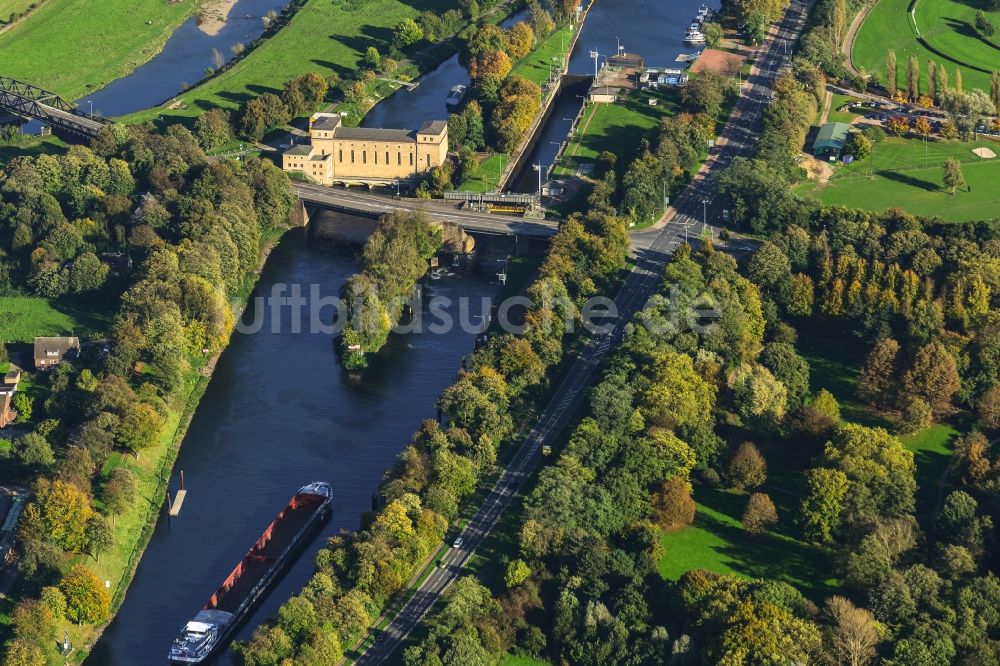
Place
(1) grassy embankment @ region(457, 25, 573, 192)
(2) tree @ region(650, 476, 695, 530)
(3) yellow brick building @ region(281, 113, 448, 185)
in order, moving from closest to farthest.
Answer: (2) tree @ region(650, 476, 695, 530) → (1) grassy embankment @ region(457, 25, 573, 192) → (3) yellow brick building @ region(281, 113, 448, 185)

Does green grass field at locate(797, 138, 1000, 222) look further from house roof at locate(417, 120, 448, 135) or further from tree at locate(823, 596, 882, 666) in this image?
tree at locate(823, 596, 882, 666)

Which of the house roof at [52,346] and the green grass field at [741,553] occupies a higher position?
the green grass field at [741,553]

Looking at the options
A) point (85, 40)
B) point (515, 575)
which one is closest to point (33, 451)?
point (515, 575)

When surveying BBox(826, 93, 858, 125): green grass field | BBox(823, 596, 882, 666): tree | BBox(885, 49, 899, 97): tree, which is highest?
BBox(823, 596, 882, 666): tree

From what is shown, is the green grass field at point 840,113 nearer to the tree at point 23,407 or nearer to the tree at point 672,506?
the tree at point 672,506

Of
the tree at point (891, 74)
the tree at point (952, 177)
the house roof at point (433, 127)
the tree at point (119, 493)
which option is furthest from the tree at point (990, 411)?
the tree at point (891, 74)

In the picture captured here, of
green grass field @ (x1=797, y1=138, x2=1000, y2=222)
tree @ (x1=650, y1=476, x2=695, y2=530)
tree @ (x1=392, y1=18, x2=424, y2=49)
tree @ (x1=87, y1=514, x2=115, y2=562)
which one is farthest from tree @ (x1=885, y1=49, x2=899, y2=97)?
tree @ (x1=87, y1=514, x2=115, y2=562)

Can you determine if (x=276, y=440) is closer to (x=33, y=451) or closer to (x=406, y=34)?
(x=33, y=451)

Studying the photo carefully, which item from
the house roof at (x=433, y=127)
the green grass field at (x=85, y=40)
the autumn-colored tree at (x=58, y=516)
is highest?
the autumn-colored tree at (x=58, y=516)
